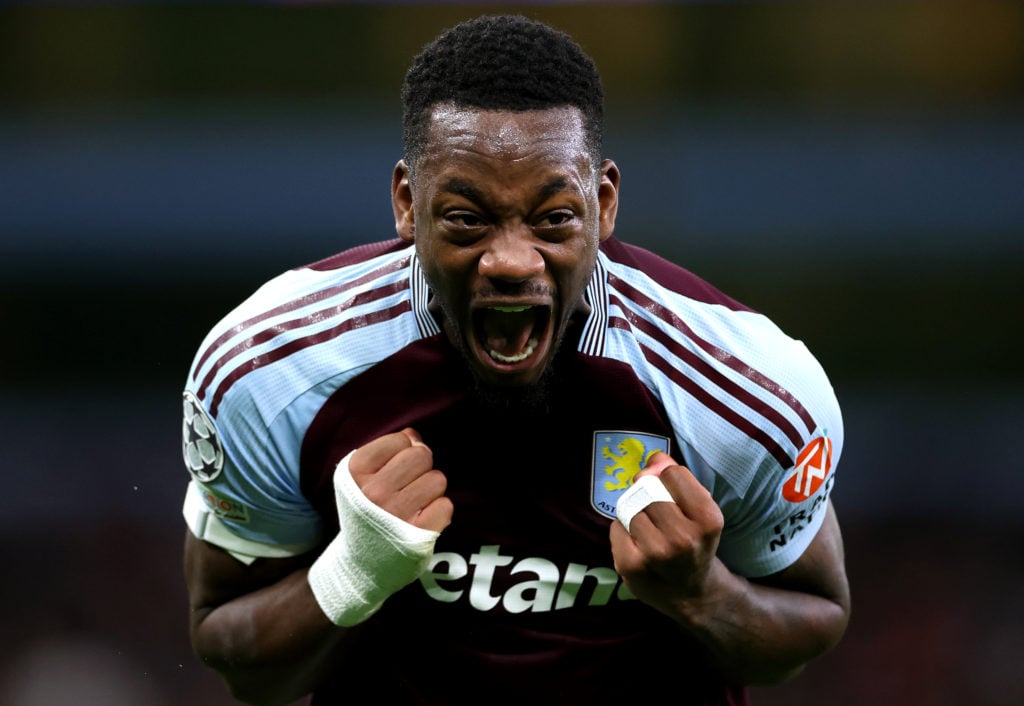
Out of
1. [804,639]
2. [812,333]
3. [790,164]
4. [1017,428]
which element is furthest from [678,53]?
[804,639]

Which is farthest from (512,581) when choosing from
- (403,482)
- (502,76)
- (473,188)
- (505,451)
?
(502,76)

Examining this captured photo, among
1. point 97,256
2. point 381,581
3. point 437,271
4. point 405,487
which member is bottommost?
point 97,256

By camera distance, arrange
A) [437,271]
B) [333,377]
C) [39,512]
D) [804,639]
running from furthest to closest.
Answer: [39,512] < [804,639] < [333,377] < [437,271]

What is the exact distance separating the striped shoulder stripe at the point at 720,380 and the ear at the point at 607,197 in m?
0.12

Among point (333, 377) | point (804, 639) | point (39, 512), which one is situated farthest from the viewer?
point (39, 512)

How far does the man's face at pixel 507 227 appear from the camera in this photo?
Answer: 2016mm

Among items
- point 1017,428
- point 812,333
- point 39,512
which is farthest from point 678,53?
point 39,512

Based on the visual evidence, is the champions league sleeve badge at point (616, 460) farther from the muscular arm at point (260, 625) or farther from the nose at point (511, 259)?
the muscular arm at point (260, 625)

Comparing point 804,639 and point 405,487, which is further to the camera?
point 804,639

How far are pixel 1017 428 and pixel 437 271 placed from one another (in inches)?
168

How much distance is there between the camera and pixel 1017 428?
578cm

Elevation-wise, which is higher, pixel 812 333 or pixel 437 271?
pixel 437 271

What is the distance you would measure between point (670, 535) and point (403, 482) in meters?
0.40

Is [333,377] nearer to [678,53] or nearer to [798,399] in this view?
[798,399]
